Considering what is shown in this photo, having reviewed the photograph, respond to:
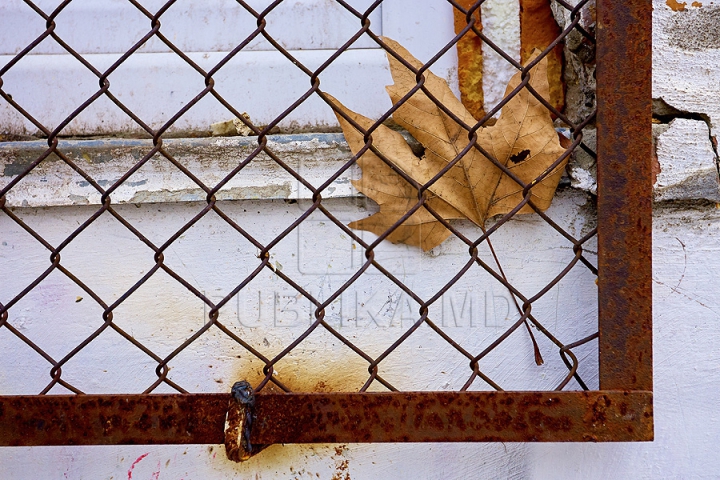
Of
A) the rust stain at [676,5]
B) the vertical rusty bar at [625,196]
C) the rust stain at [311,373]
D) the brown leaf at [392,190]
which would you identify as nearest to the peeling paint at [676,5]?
the rust stain at [676,5]

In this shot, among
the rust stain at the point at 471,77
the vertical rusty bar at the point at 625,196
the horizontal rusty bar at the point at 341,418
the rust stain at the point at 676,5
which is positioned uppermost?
the rust stain at the point at 676,5

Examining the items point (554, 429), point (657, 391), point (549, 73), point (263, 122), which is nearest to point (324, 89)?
point (263, 122)

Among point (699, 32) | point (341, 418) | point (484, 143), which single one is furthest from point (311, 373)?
point (699, 32)

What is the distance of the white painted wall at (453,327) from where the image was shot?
3.35ft

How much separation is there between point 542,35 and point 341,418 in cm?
86

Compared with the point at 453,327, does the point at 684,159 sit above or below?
above

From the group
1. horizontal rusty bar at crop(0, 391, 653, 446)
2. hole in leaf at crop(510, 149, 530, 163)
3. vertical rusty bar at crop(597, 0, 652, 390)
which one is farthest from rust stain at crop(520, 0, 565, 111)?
horizontal rusty bar at crop(0, 391, 653, 446)

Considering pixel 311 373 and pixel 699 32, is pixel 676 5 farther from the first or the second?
pixel 311 373

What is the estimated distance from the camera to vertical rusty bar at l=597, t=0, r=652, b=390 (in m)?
0.79

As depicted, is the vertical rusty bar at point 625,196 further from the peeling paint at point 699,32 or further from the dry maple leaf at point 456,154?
the peeling paint at point 699,32

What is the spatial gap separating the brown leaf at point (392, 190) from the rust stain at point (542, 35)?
343 mm

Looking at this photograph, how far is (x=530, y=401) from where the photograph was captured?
78cm

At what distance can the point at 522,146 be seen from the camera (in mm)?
988

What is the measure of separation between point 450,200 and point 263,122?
1.40 ft
